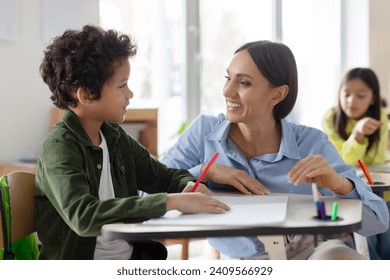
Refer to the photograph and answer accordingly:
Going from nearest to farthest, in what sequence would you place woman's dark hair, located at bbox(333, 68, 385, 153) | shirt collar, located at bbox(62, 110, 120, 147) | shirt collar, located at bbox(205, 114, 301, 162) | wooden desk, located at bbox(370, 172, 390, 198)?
shirt collar, located at bbox(62, 110, 120, 147) < shirt collar, located at bbox(205, 114, 301, 162) < wooden desk, located at bbox(370, 172, 390, 198) < woman's dark hair, located at bbox(333, 68, 385, 153)

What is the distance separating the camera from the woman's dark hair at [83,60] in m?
1.40

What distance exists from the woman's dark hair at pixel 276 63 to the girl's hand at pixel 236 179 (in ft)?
0.83

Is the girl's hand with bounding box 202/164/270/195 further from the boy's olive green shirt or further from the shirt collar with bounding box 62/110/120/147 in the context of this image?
the shirt collar with bounding box 62/110/120/147

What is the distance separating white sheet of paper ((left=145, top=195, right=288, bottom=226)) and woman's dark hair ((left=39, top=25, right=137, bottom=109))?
1.17ft

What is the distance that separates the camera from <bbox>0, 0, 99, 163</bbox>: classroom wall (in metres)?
2.76

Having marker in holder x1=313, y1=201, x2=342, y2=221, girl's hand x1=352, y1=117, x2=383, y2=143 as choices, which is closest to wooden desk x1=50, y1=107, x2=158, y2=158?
girl's hand x1=352, y1=117, x2=383, y2=143

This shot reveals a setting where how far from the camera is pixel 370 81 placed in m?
3.09

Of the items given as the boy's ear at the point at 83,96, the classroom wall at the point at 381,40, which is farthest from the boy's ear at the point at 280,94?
the classroom wall at the point at 381,40

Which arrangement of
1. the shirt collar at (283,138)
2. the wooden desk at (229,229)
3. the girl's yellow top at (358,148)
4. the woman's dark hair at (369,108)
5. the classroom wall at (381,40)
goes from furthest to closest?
the classroom wall at (381,40) → the woman's dark hair at (369,108) → the girl's yellow top at (358,148) → the shirt collar at (283,138) → the wooden desk at (229,229)

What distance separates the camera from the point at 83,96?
1.41 meters

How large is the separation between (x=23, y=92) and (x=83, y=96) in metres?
1.51

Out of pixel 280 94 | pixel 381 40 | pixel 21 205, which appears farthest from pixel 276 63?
pixel 381 40

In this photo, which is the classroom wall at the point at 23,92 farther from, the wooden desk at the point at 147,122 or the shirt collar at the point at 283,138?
the shirt collar at the point at 283,138

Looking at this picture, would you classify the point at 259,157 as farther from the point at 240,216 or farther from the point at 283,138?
the point at 240,216
